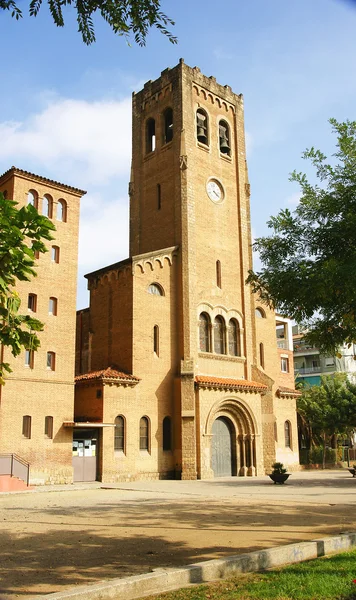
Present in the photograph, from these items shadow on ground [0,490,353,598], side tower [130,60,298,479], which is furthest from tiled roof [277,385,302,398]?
shadow on ground [0,490,353,598]

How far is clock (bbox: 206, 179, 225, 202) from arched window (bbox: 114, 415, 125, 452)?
14924 millimetres

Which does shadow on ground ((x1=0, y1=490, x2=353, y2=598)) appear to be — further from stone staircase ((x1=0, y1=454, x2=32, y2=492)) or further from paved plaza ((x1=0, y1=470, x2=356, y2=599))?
stone staircase ((x1=0, y1=454, x2=32, y2=492))

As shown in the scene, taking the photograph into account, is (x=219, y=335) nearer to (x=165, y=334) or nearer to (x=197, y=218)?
(x=165, y=334)

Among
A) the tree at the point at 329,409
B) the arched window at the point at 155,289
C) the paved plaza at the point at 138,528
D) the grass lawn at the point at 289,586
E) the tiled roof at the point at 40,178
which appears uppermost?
the tiled roof at the point at 40,178

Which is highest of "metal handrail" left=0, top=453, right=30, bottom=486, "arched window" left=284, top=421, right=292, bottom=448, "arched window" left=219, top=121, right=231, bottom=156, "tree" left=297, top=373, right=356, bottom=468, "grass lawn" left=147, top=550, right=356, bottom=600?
"arched window" left=219, top=121, right=231, bottom=156

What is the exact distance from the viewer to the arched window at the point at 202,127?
120 feet

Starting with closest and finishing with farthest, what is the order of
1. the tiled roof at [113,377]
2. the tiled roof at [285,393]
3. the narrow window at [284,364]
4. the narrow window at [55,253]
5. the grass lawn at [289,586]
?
the grass lawn at [289,586]
the tiled roof at [113,377]
the narrow window at [55,253]
the tiled roof at [285,393]
the narrow window at [284,364]

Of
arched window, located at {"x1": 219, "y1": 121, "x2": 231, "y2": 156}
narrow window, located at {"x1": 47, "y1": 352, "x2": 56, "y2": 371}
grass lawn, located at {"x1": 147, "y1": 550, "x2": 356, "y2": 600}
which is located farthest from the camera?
arched window, located at {"x1": 219, "y1": 121, "x2": 231, "y2": 156}

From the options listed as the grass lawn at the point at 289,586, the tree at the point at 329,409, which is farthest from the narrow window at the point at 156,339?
the grass lawn at the point at 289,586

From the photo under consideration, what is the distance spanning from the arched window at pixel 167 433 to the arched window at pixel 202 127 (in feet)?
57.8

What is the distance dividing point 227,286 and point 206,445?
9.86 metres

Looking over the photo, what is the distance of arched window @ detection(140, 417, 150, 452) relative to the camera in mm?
29891

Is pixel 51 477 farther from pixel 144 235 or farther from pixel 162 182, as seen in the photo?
pixel 162 182

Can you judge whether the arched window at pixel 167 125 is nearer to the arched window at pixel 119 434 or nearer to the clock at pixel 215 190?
the clock at pixel 215 190
